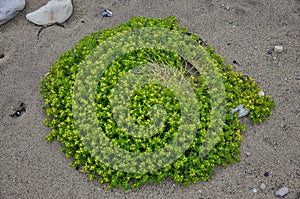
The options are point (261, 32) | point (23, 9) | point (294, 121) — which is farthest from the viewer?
point (23, 9)

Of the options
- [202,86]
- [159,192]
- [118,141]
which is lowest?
[159,192]

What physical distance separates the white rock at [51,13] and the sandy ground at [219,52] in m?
0.12

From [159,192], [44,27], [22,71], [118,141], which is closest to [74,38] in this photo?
[44,27]

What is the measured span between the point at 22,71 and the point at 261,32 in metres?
3.51

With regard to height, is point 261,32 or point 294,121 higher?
point 261,32

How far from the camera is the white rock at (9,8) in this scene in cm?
511

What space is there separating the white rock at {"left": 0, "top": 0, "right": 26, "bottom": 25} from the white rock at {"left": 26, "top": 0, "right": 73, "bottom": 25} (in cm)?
24

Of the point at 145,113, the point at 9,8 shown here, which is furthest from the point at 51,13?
the point at 145,113

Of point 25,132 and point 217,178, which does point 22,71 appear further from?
point 217,178

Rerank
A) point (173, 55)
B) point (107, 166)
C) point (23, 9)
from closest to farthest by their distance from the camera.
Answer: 1. point (107, 166)
2. point (173, 55)
3. point (23, 9)

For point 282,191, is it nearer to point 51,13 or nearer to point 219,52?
point 219,52

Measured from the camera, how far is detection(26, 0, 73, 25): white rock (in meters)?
5.08

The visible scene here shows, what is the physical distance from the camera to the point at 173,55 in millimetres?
4461

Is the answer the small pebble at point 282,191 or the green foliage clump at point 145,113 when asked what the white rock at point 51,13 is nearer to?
the green foliage clump at point 145,113
